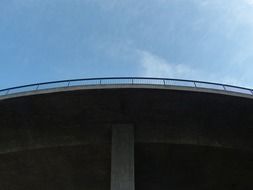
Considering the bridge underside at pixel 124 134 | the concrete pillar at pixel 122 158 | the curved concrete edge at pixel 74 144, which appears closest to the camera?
the concrete pillar at pixel 122 158

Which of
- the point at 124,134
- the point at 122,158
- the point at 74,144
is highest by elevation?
the point at 124,134

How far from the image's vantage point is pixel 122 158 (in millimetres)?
20875

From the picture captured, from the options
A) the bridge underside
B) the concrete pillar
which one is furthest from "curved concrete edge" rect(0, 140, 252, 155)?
the concrete pillar

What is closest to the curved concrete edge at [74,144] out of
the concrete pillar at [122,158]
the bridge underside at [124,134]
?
the bridge underside at [124,134]

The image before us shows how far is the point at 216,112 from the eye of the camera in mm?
21344

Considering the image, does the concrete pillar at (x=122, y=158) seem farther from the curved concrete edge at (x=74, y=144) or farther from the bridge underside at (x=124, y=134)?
the curved concrete edge at (x=74, y=144)

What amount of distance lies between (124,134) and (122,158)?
1263 millimetres

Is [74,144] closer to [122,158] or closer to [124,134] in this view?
[124,134]

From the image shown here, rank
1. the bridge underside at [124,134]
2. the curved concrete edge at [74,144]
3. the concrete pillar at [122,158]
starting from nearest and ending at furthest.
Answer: the concrete pillar at [122,158] → the bridge underside at [124,134] → the curved concrete edge at [74,144]

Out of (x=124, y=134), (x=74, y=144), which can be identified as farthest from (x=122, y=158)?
(x=74, y=144)

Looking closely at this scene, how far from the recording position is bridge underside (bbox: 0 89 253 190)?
2067 cm

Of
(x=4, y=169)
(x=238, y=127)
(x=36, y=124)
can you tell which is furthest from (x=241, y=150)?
(x=4, y=169)

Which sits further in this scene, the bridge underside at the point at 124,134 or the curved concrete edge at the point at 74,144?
the curved concrete edge at the point at 74,144

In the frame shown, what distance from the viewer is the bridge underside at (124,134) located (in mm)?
20672
